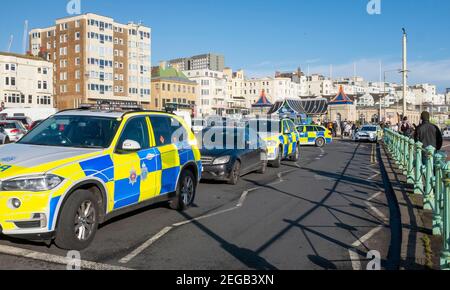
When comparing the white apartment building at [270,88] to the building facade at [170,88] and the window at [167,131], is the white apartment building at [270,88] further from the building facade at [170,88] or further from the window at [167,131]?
the window at [167,131]

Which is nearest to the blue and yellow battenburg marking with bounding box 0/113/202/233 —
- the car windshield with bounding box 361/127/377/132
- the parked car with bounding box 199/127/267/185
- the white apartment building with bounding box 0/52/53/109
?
the parked car with bounding box 199/127/267/185

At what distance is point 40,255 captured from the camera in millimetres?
5492

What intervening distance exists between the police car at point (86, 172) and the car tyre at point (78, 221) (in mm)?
11

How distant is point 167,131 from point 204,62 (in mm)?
160586

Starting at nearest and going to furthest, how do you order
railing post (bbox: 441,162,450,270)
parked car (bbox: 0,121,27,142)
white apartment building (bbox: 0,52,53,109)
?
1. railing post (bbox: 441,162,450,270)
2. parked car (bbox: 0,121,27,142)
3. white apartment building (bbox: 0,52,53,109)

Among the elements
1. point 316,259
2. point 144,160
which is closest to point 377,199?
point 316,259

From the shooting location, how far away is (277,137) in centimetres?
1638

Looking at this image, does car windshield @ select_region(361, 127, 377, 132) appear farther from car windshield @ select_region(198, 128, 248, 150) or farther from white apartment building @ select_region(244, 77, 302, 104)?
white apartment building @ select_region(244, 77, 302, 104)

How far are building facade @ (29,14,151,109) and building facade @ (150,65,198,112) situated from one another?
10443 mm

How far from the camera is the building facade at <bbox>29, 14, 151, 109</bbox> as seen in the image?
2899 inches

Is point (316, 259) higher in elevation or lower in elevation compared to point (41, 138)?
lower

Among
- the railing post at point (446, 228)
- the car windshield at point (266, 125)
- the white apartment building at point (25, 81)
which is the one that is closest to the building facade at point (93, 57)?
the white apartment building at point (25, 81)
